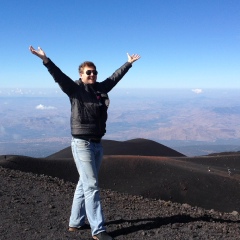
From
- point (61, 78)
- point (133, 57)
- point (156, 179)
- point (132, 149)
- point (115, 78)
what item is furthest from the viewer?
point (132, 149)

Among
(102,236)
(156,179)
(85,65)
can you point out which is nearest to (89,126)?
(85,65)

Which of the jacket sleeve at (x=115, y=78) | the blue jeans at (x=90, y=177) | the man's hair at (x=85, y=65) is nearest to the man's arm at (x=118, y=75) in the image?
the jacket sleeve at (x=115, y=78)

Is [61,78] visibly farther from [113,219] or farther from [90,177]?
[113,219]

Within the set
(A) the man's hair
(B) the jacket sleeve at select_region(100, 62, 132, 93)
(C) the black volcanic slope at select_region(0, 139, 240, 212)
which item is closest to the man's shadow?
(B) the jacket sleeve at select_region(100, 62, 132, 93)

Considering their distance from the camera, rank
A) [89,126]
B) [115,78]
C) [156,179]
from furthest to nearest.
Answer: [156,179]
[115,78]
[89,126]

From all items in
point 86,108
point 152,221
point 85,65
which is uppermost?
point 85,65

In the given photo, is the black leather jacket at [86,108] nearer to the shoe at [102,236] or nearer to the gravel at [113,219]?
the shoe at [102,236]

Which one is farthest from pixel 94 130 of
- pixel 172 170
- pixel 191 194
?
pixel 172 170

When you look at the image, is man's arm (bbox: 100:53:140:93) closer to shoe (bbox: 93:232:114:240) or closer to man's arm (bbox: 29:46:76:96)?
man's arm (bbox: 29:46:76:96)
